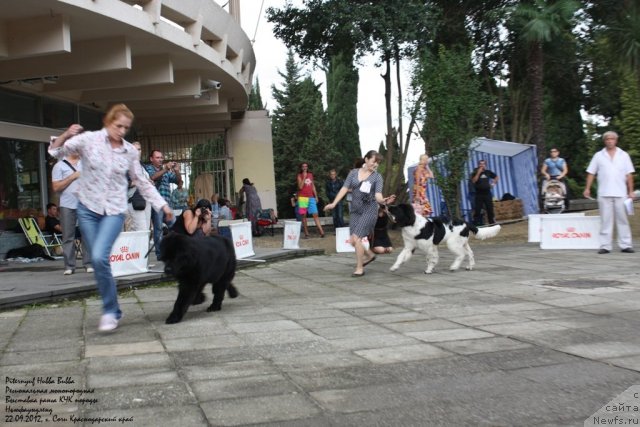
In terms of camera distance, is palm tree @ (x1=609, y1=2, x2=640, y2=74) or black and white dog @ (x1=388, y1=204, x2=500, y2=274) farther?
palm tree @ (x1=609, y1=2, x2=640, y2=74)

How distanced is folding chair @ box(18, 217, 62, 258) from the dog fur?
103 mm

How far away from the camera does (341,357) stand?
14.6 ft

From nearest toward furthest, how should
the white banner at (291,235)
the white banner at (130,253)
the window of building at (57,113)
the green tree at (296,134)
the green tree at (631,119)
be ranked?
the white banner at (130,253) < the white banner at (291,235) < the window of building at (57,113) < the green tree at (631,119) < the green tree at (296,134)

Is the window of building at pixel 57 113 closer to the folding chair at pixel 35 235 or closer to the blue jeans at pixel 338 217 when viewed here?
the folding chair at pixel 35 235

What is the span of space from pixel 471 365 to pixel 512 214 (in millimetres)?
15102

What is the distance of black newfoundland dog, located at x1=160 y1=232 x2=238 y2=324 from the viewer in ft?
17.7

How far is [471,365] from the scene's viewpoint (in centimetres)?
418

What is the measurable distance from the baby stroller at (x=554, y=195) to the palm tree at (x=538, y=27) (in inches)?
132

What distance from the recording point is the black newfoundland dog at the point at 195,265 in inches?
212

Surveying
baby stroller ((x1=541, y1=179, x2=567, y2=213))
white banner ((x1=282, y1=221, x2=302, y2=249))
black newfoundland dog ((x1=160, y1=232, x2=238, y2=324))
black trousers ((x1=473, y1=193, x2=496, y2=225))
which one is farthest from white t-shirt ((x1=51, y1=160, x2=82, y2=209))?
baby stroller ((x1=541, y1=179, x2=567, y2=213))

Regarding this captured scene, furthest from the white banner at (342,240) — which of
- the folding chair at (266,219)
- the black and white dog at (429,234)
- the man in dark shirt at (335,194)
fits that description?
the folding chair at (266,219)

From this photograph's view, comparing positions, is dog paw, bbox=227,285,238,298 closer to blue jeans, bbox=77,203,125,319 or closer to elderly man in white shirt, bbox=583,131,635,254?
blue jeans, bbox=77,203,125,319

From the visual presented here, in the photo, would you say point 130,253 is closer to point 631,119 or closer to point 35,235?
point 35,235

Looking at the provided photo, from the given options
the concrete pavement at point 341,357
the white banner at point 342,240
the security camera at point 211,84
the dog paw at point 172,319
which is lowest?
the concrete pavement at point 341,357
